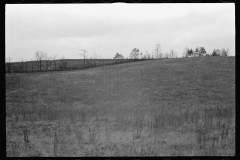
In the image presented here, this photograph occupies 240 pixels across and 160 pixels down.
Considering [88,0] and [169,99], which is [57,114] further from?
[169,99]

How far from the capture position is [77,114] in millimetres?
12562

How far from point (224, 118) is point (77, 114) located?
9.44 m

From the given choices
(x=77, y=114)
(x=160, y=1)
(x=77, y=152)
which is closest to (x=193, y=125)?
(x=77, y=152)

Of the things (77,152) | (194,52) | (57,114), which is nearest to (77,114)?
(57,114)

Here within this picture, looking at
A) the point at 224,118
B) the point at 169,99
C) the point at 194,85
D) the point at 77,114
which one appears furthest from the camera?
the point at 194,85

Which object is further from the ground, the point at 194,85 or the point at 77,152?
the point at 194,85

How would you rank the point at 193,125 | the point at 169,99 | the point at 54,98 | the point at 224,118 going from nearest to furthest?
the point at 193,125
the point at 224,118
the point at 169,99
the point at 54,98

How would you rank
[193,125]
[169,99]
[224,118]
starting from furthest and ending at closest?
[169,99], [224,118], [193,125]

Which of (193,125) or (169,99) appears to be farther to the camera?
(169,99)

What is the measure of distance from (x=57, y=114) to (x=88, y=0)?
9664mm

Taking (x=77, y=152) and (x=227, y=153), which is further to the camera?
(x=77, y=152)
